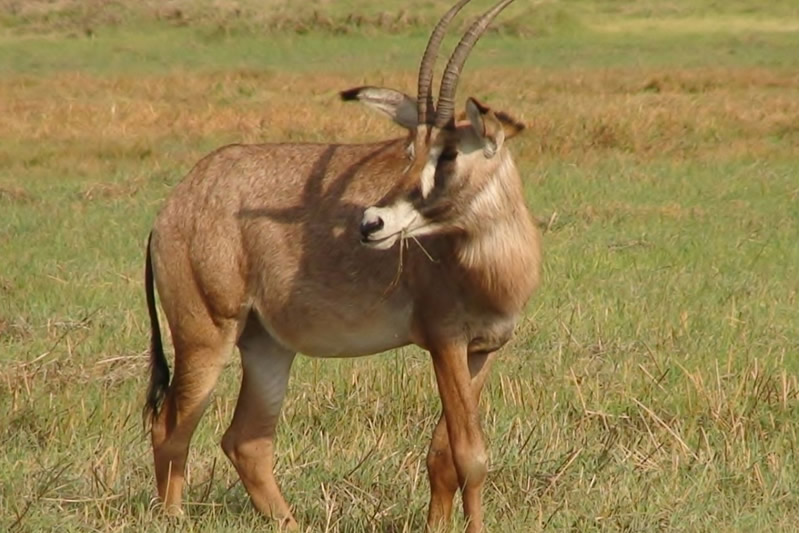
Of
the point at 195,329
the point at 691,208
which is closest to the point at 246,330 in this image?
the point at 195,329

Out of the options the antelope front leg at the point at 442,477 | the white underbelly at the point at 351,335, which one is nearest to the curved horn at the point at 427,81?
the white underbelly at the point at 351,335

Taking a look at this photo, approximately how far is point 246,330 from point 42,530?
1350mm

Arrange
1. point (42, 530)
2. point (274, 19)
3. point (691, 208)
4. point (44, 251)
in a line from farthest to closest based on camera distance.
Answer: point (274, 19) < point (691, 208) < point (44, 251) < point (42, 530)

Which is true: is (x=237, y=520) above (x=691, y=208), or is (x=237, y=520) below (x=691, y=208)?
above

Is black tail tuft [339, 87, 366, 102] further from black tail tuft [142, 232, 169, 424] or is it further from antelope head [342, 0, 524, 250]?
black tail tuft [142, 232, 169, 424]

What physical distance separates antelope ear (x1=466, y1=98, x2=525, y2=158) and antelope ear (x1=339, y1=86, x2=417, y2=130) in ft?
1.06

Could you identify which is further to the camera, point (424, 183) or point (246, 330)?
point (246, 330)

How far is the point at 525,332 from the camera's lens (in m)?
8.75

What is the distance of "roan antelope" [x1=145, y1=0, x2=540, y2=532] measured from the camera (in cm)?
540

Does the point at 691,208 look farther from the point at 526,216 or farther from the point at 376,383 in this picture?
the point at 526,216

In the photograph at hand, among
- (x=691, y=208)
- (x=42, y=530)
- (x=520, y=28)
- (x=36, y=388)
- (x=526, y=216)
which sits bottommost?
(x=520, y=28)

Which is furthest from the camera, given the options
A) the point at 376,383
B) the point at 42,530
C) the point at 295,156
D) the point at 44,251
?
the point at 44,251

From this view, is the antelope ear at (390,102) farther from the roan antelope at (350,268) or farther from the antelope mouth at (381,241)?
the antelope mouth at (381,241)

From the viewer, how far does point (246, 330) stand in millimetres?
6242
